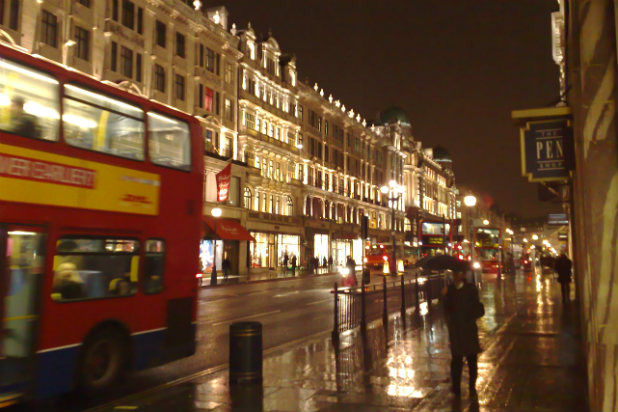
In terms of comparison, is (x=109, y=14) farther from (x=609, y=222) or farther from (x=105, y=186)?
(x=609, y=222)

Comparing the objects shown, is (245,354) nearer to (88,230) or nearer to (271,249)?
(88,230)

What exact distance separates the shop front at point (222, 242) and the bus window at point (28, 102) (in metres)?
31.5

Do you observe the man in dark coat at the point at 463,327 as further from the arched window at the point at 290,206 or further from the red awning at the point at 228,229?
the arched window at the point at 290,206

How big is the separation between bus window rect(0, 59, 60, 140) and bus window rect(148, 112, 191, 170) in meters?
1.85

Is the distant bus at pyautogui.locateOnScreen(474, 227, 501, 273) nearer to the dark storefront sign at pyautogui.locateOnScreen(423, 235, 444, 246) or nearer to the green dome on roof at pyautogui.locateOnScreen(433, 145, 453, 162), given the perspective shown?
the dark storefront sign at pyautogui.locateOnScreen(423, 235, 444, 246)

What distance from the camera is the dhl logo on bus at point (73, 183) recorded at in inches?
279

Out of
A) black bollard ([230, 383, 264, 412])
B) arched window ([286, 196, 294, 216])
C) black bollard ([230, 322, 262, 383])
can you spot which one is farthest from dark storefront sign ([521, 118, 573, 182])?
arched window ([286, 196, 294, 216])

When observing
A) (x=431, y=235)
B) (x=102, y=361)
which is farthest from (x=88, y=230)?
(x=431, y=235)

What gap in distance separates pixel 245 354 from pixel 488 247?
144 feet

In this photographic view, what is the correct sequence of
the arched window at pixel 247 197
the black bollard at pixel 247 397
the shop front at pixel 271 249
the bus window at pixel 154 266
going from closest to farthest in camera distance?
the black bollard at pixel 247 397, the bus window at pixel 154 266, the arched window at pixel 247 197, the shop front at pixel 271 249

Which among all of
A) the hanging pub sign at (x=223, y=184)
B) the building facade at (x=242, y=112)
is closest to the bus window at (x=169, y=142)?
the building facade at (x=242, y=112)

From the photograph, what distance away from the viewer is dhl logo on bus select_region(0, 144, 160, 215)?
23.2 feet

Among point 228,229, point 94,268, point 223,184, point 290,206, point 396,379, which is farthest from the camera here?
point 290,206

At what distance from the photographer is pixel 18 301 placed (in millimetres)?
7191
